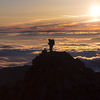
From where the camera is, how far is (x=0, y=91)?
4578cm

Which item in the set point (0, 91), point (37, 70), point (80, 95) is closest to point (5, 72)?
point (0, 91)

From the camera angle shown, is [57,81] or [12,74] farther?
[12,74]

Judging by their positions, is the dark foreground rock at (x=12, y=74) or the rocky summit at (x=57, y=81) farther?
the dark foreground rock at (x=12, y=74)

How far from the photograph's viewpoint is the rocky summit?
3550 cm

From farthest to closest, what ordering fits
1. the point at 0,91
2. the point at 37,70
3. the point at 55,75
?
the point at 0,91
the point at 37,70
the point at 55,75

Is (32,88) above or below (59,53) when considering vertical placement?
below

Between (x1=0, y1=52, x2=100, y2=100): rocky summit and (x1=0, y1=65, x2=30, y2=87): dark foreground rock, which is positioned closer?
(x1=0, y1=52, x2=100, y2=100): rocky summit

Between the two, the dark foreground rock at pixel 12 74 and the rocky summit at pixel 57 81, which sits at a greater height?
the rocky summit at pixel 57 81

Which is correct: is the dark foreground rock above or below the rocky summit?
below

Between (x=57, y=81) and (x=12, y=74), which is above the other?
(x=57, y=81)

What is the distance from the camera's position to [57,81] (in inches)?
1438

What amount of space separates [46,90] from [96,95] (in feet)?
29.7

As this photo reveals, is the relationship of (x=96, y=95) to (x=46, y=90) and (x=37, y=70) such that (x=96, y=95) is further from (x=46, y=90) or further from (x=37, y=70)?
Answer: (x=37, y=70)

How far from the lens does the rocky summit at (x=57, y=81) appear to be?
35500 mm
